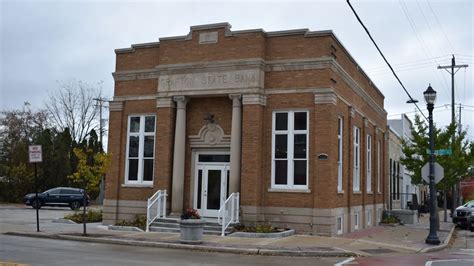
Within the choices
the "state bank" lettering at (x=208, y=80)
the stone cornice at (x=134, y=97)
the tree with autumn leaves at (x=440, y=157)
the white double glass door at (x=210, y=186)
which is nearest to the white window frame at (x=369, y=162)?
the tree with autumn leaves at (x=440, y=157)

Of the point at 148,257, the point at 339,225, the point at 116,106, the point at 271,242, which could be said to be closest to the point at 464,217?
the point at 339,225

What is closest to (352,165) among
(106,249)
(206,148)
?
(206,148)

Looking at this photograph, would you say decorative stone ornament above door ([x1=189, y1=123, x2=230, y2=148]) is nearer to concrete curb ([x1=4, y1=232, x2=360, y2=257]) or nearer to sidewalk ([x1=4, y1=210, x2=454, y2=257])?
sidewalk ([x1=4, y1=210, x2=454, y2=257])

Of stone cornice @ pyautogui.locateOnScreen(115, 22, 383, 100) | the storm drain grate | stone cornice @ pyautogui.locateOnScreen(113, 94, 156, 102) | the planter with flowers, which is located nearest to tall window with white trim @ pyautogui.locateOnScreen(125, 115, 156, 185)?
stone cornice @ pyautogui.locateOnScreen(113, 94, 156, 102)

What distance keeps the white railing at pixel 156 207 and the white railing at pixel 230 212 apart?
248cm

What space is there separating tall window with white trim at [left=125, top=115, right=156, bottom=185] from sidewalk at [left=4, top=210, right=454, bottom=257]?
2808 mm

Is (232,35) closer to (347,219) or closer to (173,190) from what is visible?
(173,190)

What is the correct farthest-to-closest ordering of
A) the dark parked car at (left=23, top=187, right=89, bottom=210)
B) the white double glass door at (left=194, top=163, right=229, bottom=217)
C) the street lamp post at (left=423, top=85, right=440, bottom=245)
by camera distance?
the dark parked car at (left=23, top=187, right=89, bottom=210)
the white double glass door at (left=194, top=163, right=229, bottom=217)
the street lamp post at (left=423, top=85, right=440, bottom=245)

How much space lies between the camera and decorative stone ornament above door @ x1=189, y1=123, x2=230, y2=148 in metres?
21.0

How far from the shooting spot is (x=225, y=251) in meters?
15.2

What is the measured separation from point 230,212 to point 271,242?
2.88m

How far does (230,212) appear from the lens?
19188mm

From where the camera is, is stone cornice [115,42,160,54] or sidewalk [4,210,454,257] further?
stone cornice [115,42,160,54]

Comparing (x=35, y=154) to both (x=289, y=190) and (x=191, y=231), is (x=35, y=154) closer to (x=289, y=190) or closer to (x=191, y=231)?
(x=191, y=231)
